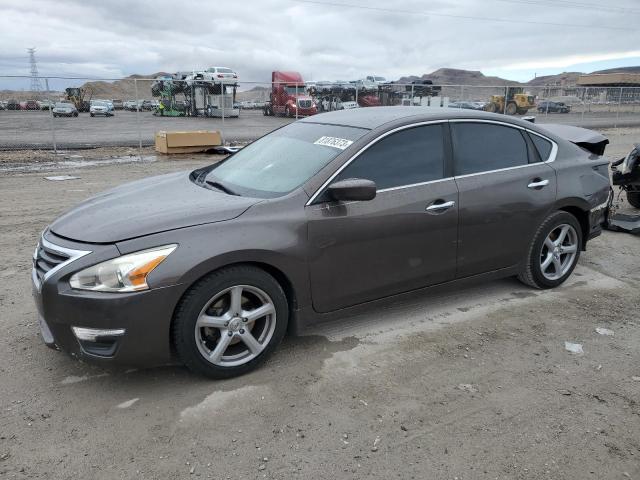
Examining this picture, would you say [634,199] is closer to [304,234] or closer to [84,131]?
[304,234]

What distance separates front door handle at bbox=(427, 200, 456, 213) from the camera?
384 centimetres

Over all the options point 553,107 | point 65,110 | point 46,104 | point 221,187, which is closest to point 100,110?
point 65,110

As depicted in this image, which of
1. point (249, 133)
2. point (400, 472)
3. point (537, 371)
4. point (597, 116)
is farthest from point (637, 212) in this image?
point (597, 116)

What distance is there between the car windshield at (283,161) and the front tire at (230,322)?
0.66 meters

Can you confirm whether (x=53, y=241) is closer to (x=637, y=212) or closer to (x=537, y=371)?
(x=537, y=371)

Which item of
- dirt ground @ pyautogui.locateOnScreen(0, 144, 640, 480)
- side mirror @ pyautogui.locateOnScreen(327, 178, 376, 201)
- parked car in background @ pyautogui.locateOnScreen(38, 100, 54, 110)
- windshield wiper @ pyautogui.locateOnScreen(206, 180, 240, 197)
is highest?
parked car in background @ pyautogui.locateOnScreen(38, 100, 54, 110)

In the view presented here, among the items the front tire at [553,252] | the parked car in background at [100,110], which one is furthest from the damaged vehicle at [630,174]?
the parked car in background at [100,110]

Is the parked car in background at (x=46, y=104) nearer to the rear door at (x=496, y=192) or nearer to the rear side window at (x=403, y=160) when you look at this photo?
the rear side window at (x=403, y=160)

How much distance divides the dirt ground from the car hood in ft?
3.06

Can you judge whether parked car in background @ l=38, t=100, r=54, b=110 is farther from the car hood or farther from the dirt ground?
the car hood

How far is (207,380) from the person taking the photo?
326cm

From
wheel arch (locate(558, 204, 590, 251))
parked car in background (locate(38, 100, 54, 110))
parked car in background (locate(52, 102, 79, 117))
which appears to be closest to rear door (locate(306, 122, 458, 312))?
wheel arch (locate(558, 204, 590, 251))

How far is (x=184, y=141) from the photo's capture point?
14430 mm

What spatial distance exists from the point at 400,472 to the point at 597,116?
34.2 metres
